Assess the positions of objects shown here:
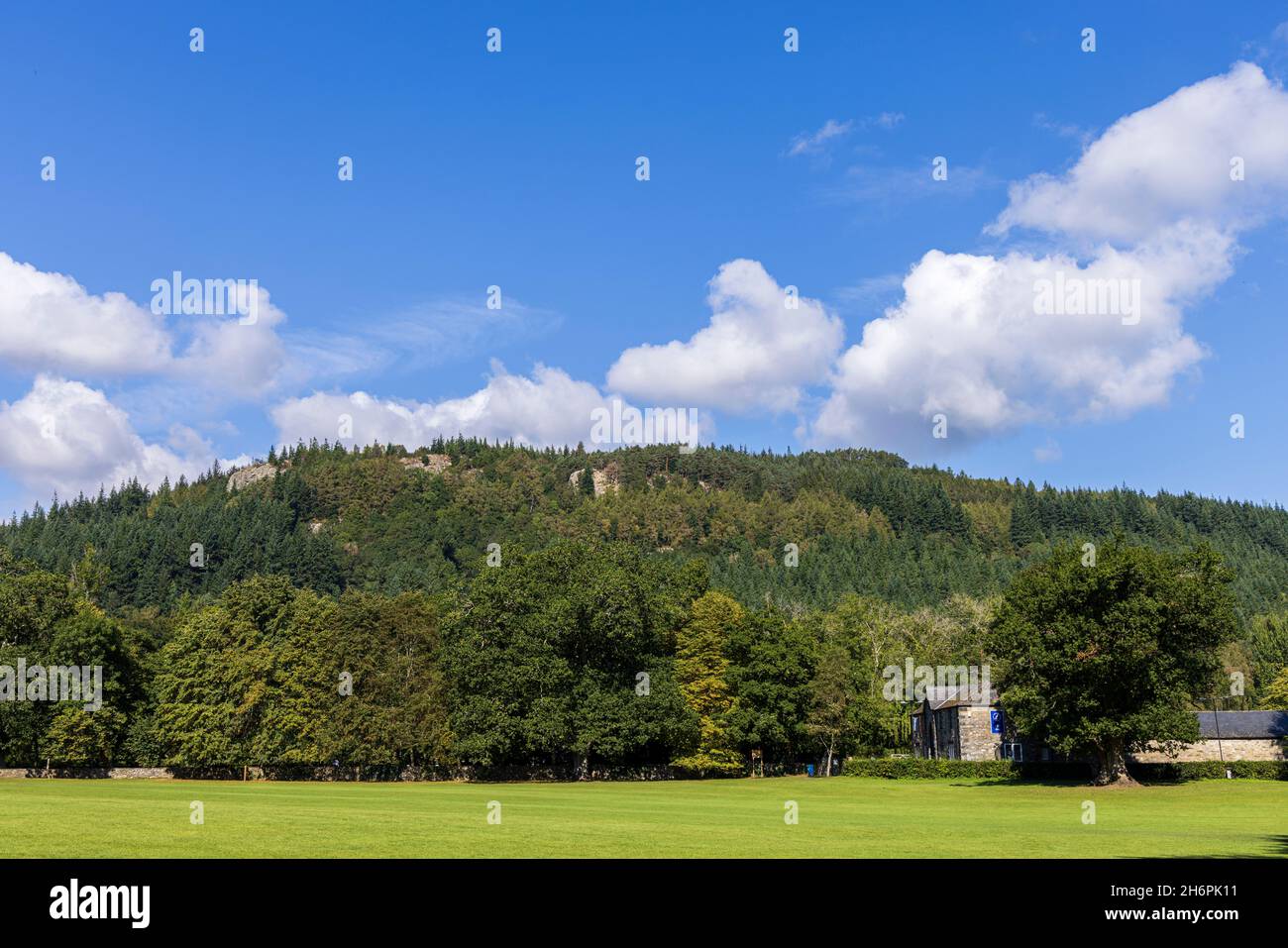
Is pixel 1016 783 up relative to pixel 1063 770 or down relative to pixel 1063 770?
down

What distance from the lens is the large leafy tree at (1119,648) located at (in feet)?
206

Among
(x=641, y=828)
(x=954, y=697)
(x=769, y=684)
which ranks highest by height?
(x=641, y=828)

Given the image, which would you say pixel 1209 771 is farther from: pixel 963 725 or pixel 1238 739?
pixel 963 725

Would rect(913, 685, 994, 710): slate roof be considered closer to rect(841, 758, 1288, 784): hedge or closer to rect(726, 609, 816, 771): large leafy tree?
rect(841, 758, 1288, 784): hedge

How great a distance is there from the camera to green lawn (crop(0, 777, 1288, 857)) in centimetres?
2256

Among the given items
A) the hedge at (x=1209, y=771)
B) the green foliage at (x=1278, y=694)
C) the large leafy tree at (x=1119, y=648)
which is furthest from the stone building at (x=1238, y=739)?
the large leafy tree at (x=1119, y=648)

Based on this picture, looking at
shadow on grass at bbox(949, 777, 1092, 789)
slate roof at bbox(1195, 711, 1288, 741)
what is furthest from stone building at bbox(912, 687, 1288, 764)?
shadow on grass at bbox(949, 777, 1092, 789)

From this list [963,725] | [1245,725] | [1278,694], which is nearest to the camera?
[1245,725]

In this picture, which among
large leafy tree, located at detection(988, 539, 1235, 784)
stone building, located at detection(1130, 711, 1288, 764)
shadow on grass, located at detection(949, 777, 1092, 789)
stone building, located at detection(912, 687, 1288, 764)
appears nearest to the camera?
large leafy tree, located at detection(988, 539, 1235, 784)

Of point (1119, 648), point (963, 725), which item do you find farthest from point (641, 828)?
point (963, 725)

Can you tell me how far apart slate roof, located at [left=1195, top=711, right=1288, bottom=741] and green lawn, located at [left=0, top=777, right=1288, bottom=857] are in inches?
1677

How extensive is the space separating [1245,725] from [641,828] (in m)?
83.4

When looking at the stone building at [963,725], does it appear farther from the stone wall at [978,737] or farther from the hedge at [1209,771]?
the hedge at [1209,771]

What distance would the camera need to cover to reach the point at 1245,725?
92688mm
